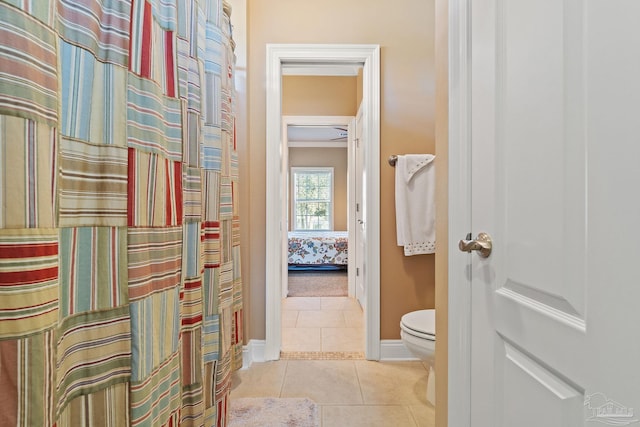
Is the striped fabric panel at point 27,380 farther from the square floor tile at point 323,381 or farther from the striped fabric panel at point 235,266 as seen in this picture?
the square floor tile at point 323,381

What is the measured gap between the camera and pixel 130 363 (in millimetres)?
786

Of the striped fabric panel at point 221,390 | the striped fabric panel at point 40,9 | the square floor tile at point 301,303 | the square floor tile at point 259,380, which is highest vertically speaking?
the striped fabric panel at point 40,9

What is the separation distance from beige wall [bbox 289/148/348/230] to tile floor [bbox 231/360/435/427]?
17.6 ft

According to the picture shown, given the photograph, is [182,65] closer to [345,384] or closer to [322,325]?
[345,384]

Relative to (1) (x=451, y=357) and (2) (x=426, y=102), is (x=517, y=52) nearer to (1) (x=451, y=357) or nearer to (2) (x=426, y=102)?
(1) (x=451, y=357)

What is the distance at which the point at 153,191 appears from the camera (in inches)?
33.7

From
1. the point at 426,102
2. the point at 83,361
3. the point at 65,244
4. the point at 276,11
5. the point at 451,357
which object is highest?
the point at 276,11

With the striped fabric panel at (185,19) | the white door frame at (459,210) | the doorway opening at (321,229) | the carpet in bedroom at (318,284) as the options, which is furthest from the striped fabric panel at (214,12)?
the carpet in bedroom at (318,284)

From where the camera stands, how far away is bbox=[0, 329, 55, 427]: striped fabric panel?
0.51 metres

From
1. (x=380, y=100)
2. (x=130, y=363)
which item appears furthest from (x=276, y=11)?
(x=130, y=363)

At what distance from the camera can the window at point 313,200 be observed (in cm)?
739

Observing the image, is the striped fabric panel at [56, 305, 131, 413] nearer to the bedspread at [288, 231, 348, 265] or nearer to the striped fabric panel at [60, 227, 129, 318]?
the striped fabric panel at [60, 227, 129, 318]

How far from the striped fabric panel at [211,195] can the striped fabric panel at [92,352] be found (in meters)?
0.57

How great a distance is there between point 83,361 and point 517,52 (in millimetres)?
1197
